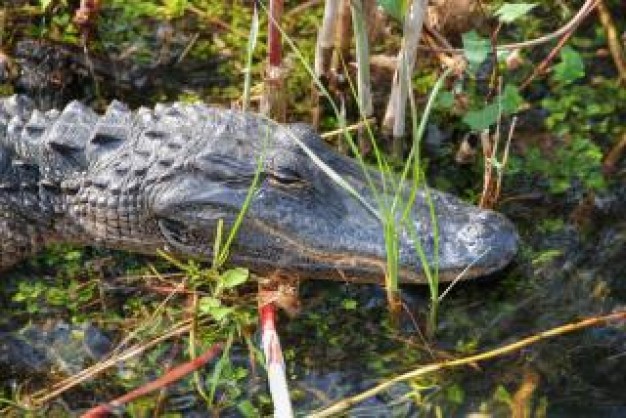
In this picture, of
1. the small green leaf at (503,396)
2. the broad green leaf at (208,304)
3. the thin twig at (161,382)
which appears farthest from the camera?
the broad green leaf at (208,304)

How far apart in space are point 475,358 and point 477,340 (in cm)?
10

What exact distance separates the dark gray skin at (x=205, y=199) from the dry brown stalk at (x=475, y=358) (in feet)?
0.83

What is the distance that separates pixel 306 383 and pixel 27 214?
124 centimetres

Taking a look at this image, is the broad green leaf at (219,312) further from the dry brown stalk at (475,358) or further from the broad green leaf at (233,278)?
the dry brown stalk at (475,358)

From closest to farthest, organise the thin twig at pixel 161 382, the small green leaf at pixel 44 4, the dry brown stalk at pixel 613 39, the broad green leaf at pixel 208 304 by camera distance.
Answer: the thin twig at pixel 161 382 < the broad green leaf at pixel 208 304 < the small green leaf at pixel 44 4 < the dry brown stalk at pixel 613 39

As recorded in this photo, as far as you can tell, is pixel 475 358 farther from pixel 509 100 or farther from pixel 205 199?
pixel 205 199

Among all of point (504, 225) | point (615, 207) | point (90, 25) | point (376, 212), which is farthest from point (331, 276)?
point (90, 25)

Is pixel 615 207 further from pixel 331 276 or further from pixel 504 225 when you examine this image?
pixel 331 276

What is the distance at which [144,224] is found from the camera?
12.0 feet

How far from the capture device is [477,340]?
133 inches

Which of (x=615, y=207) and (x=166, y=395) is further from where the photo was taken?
(x=615, y=207)

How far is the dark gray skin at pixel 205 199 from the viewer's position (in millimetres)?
3428

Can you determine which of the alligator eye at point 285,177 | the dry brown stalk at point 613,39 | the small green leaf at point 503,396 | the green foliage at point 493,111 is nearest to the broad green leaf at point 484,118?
the green foliage at point 493,111

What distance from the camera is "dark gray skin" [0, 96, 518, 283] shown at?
11.2 feet
